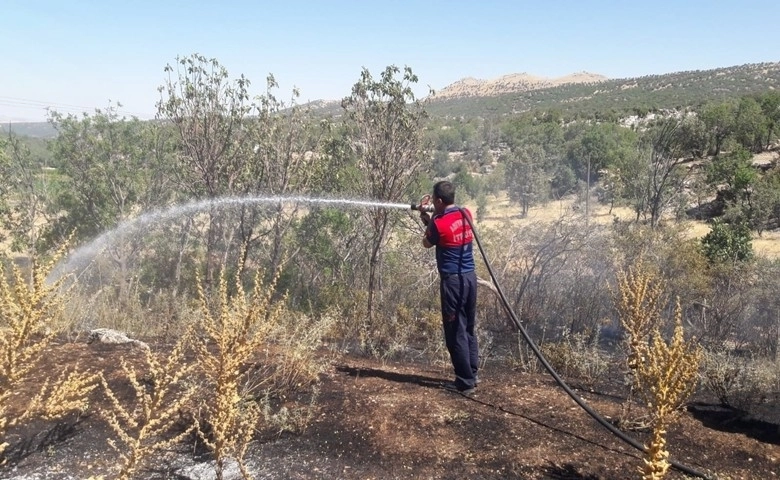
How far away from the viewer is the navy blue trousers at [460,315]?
184 inches

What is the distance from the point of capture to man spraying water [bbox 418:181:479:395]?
15.1ft

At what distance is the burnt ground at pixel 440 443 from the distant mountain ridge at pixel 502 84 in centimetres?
10015

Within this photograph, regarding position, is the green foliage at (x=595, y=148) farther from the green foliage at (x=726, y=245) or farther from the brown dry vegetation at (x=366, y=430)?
the brown dry vegetation at (x=366, y=430)

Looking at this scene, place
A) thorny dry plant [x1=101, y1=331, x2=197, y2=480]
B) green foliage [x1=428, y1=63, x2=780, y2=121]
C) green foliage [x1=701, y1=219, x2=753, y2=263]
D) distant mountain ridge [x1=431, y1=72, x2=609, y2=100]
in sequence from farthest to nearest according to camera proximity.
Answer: distant mountain ridge [x1=431, y1=72, x2=609, y2=100]
green foliage [x1=428, y1=63, x2=780, y2=121]
green foliage [x1=701, y1=219, x2=753, y2=263]
thorny dry plant [x1=101, y1=331, x2=197, y2=480]

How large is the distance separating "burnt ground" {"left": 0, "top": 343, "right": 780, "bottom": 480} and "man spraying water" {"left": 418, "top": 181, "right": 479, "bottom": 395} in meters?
0.36

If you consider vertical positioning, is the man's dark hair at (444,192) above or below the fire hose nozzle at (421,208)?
above

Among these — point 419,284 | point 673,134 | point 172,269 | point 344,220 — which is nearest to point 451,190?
point 419,284

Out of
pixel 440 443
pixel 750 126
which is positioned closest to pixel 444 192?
pixel 440 443

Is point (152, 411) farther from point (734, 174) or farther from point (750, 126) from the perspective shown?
point (750, 126)

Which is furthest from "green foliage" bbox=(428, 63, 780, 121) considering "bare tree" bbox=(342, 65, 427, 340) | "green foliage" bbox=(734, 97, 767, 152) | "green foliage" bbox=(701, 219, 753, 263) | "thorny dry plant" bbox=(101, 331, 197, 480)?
"thorny dry plant" bbox=(101, 331, 197, 480)

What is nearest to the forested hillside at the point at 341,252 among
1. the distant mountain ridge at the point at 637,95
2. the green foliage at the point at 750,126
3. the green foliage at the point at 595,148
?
the green foliage at the point at 595,148

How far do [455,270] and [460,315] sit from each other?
1.31ft

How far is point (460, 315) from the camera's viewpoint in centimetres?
469

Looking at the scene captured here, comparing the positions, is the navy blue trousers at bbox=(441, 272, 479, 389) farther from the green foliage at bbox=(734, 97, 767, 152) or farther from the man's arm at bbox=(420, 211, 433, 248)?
the green foliage at bbox=(734, 97, 767, 152)
